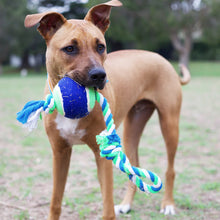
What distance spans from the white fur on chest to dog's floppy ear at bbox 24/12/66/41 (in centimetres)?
70

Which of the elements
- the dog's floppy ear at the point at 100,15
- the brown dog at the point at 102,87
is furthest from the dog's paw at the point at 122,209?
the dog's floppy ear at the point at 100,15

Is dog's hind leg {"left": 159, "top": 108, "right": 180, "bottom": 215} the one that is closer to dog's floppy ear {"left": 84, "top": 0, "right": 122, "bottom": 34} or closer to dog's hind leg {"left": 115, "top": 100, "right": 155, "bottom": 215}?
dog's hind leg {"left": 115, "top": 100, "right": 155, "bottom": 215}

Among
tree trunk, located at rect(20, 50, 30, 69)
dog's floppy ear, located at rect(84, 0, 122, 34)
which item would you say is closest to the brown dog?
dog's floppy ear, located at rect(84, 0, 122, 34)

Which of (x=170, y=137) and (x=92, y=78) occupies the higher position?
(x=92, y=78)

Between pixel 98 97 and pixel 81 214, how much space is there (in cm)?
159

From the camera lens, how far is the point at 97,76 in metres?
2.33

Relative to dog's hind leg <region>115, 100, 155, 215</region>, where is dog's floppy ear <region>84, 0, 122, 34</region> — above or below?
above

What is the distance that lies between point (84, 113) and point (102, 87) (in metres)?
0.24

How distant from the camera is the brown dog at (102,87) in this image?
2.48 metres

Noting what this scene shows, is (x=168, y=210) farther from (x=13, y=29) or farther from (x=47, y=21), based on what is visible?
(x=13, y=29)

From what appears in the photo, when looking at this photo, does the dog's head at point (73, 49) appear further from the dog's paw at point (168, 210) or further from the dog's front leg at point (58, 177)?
the dog's paw at point (168, 210)

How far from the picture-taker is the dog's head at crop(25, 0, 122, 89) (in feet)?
7.74

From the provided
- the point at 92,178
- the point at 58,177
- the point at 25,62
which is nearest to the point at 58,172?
the point at 58,177

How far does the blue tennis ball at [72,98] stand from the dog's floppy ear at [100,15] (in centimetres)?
79
